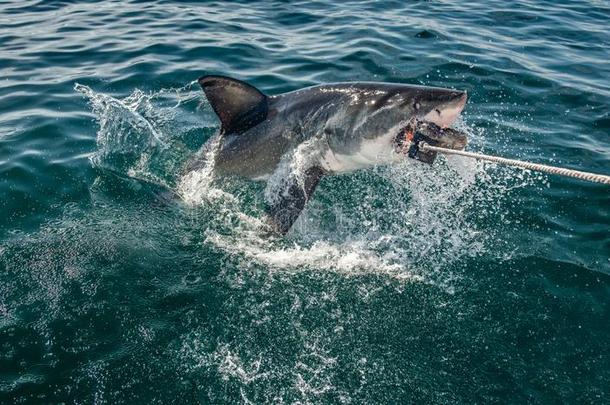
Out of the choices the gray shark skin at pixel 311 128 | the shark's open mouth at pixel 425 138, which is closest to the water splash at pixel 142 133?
the gray shark skin at pixel 311 128

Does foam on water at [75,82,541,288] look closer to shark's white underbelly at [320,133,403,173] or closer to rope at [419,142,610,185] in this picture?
shark's white underbelly at [320,133,403,173]

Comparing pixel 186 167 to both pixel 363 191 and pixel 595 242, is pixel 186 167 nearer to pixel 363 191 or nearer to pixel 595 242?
pixel 363 191

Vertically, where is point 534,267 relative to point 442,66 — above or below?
below

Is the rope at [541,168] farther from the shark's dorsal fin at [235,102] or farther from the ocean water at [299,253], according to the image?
the shark's dorsal fin at [235,102]

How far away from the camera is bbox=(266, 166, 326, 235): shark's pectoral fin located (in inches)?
200

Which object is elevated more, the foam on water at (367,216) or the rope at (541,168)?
the rope at (541,168)

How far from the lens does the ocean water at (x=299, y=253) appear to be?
12.5ft

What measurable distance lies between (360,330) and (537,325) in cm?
143

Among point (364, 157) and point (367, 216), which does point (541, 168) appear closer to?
point (364, 157)

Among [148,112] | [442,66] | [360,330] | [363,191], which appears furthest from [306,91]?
[442,66]

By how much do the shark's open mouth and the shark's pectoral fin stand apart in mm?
989

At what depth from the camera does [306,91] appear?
5.48 m

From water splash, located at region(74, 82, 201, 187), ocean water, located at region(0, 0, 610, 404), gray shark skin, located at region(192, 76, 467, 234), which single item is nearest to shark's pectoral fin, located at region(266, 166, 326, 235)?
gray shark skin, located at region(192, 76, 467, 234)

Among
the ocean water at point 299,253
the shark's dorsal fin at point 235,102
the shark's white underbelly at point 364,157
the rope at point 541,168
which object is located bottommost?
the ocean water at point 299,253
